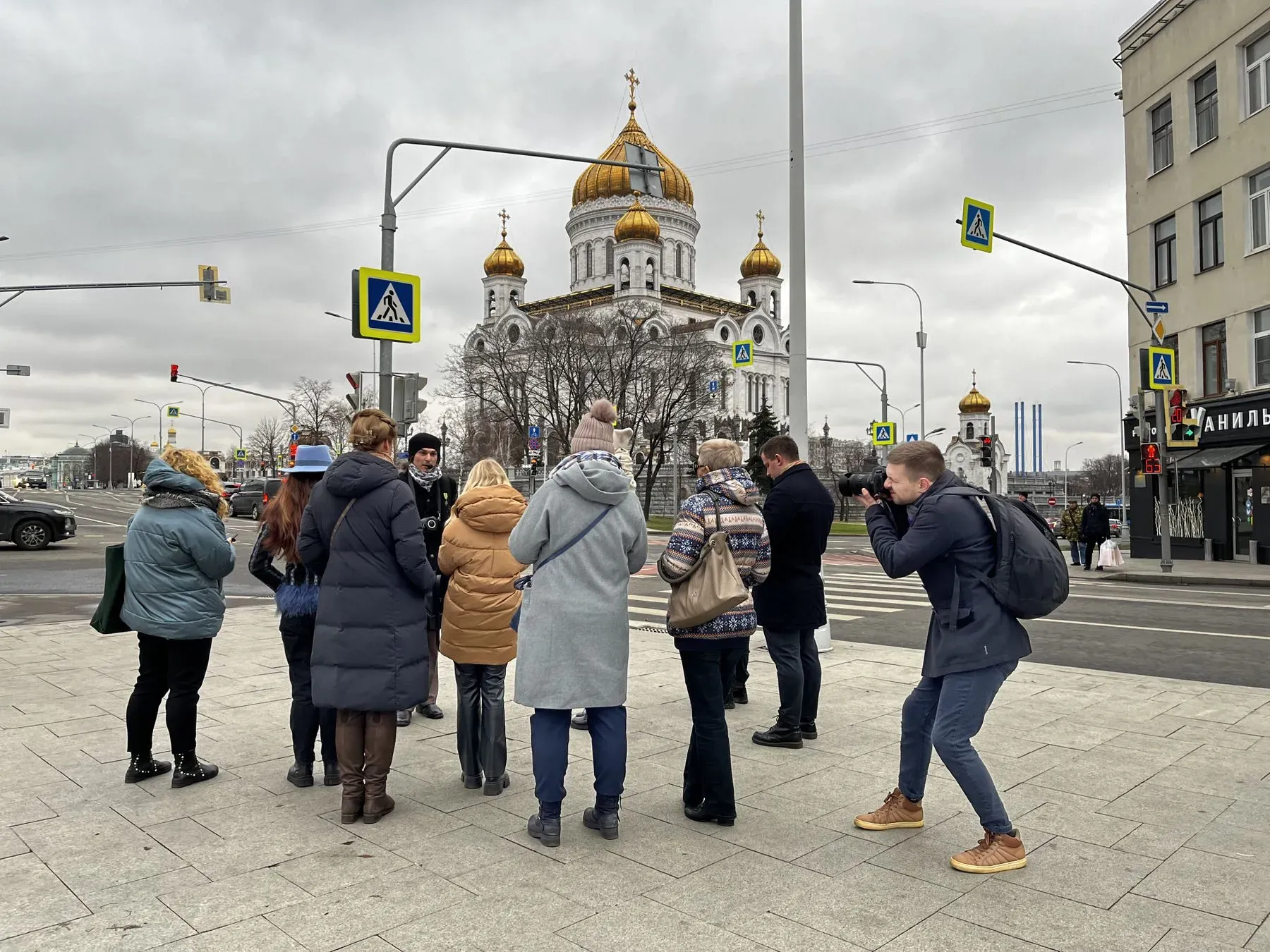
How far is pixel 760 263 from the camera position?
9831 centimetres

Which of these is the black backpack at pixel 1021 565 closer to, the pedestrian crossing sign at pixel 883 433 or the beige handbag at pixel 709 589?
the beige handbag at pixel 709 589

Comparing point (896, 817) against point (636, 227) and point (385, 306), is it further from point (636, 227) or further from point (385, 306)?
Answer: point (636, 227)

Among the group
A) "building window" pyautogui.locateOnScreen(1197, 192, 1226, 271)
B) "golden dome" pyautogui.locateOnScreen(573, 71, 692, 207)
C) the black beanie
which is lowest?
the black beanie

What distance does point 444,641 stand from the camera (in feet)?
17.6

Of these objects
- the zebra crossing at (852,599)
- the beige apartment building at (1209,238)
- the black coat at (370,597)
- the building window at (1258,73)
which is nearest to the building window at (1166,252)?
the beige apartment building at (1209,238)

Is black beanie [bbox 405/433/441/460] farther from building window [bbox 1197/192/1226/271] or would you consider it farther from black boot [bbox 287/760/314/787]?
building window [bbox 1197/192/1226/271]

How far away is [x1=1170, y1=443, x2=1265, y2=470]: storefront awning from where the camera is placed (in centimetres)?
2344

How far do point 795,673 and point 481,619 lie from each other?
6.82 ft

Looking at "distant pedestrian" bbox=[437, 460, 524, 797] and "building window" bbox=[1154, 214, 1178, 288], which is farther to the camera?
"building window" bbox=[1154, 214, 1178, 288]

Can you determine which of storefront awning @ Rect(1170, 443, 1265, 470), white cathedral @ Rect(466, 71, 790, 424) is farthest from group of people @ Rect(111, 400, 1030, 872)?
white cathedral @ Rect(466, 71, 790, 424)

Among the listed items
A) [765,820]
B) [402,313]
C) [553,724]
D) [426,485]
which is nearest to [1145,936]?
[765,820]

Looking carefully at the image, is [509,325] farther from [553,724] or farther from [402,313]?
[553,724]

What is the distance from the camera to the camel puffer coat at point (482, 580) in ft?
17.4

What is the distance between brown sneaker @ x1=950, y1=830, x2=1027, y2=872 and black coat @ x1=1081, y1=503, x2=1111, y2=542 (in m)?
21.4
